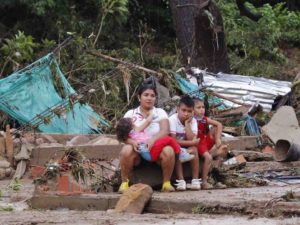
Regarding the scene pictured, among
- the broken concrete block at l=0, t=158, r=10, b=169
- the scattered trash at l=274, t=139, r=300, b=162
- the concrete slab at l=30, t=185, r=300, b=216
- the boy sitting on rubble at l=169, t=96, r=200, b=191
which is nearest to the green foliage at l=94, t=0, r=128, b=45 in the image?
the broken concrete block at l=0, t=158, r=10, b=169

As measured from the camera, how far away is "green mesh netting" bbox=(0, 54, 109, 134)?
13180 mm

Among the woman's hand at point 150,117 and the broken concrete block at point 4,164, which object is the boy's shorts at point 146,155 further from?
the broken concrete block at point 4,164

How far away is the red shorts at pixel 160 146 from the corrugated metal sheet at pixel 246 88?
21.6 feet

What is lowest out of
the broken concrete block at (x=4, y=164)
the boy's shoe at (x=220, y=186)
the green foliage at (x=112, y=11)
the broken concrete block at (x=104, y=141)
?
the boy's shoe at (x=220, y=186)

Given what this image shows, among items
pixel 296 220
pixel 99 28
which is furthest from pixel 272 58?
pixel 296 220

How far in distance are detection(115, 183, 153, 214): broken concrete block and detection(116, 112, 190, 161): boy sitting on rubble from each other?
110 cm

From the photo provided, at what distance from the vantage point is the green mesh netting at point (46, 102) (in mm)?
13180

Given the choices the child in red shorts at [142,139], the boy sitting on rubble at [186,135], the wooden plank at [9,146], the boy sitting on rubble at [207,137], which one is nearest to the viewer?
the child in red shorts at [142,139]

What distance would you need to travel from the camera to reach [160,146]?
9125mm

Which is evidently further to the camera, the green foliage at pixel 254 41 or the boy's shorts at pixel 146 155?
the green foliage at pixel 254 41

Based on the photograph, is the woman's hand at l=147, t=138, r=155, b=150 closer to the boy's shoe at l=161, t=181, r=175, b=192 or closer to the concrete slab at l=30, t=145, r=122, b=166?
the boy's shoe at l=161, t=181, r=175, b=192

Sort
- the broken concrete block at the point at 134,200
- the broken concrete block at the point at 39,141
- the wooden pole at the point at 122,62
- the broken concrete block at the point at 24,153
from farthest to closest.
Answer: the wooden pole at the point at 122,62 < the broken concrete block at the point at 39,141 < the broken concrete block at the point at 24,153 < the broken concrete block at the point at 134,200

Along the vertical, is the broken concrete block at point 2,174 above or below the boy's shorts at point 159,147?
below

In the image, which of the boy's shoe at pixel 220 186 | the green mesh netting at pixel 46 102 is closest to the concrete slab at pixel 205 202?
the boy's shoe at pixel 220 186
